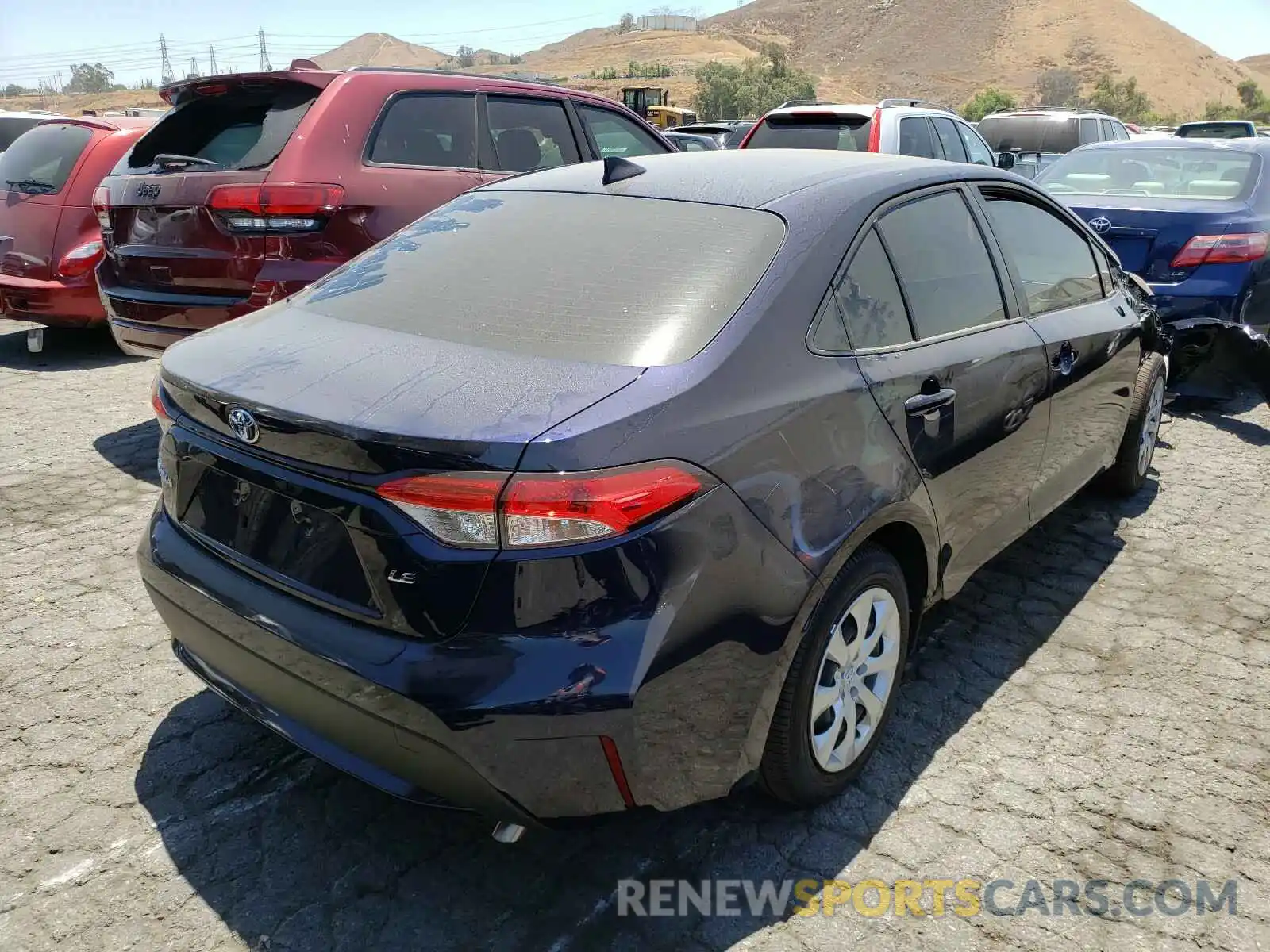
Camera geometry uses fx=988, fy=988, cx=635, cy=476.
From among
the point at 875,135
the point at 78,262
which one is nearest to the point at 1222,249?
the point at 875,135

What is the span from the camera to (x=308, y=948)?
2176 millimetres

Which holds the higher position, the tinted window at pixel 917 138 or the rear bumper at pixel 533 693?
the tinted window at pixel 917 138

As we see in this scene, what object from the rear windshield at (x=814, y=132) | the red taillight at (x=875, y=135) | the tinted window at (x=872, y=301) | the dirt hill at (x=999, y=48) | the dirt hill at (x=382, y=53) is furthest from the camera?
the dirt hill at (x=382, y=53)

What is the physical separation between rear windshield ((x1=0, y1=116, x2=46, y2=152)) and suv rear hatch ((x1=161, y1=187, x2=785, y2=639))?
1003 cm

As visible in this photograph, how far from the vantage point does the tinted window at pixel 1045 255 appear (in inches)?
136

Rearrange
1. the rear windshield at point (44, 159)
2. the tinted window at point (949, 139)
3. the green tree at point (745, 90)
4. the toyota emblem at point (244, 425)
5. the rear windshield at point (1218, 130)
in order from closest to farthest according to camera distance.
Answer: the toyota emblem at point (244, 425) → the rear windshield at point (44, 159) → the tinted window at point (949, 139) → the rear windshield at point (1218, 130) → the green tree at point (745, 90)

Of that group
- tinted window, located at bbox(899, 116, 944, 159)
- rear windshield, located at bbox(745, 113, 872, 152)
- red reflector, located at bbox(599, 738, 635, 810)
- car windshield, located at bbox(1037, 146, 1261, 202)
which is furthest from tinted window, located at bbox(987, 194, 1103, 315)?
tinted window, located at bbox(899, 116, 944, 159)

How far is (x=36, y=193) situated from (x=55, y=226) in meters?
0.41

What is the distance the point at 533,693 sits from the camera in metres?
1.91

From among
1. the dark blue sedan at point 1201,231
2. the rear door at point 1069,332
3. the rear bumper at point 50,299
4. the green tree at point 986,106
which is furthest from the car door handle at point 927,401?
the green tree at point 986,106

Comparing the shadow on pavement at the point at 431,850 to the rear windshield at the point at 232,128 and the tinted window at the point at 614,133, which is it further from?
the tinted window at the point at 614,133

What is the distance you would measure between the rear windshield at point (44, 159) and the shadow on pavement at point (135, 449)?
8.36 ft

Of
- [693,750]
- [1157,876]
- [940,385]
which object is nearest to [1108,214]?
[940,385]

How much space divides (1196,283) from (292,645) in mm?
5960
